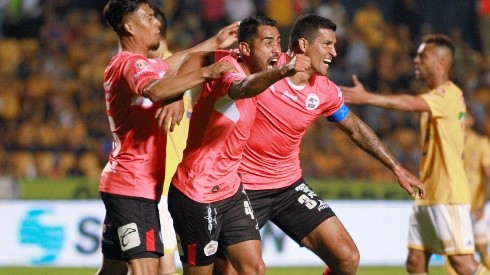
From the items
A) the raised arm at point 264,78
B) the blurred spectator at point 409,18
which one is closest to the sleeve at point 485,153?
the raised arm at point 264,78

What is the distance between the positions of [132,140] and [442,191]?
3243 millimetres

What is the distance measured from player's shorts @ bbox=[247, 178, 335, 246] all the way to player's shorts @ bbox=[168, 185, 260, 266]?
2.25ft

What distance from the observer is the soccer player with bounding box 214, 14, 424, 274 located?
7668mm

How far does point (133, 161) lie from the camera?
270 inches

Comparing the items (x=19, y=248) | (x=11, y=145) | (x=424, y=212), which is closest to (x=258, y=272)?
(x=424, y=212)

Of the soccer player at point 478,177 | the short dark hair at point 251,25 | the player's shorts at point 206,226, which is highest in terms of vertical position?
the short dark hair at point 251,25

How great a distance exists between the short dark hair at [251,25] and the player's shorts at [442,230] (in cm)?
276

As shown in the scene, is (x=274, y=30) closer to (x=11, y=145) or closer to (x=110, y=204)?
(x=110, y=204)

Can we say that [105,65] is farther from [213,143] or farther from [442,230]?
[213,143]

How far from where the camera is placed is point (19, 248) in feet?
41.8

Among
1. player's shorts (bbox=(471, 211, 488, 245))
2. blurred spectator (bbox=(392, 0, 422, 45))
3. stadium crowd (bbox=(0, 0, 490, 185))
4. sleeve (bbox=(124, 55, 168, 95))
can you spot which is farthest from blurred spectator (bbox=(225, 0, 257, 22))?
sleeve (bbox=(124, 55, 168, 95))

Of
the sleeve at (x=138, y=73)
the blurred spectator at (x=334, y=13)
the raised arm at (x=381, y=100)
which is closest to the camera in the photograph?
the sleeve at (x=138, y=73)

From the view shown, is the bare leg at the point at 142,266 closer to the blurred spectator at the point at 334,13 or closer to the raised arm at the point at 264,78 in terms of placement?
the raised arm at the point at 264,78

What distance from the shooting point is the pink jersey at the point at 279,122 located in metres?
7.68
